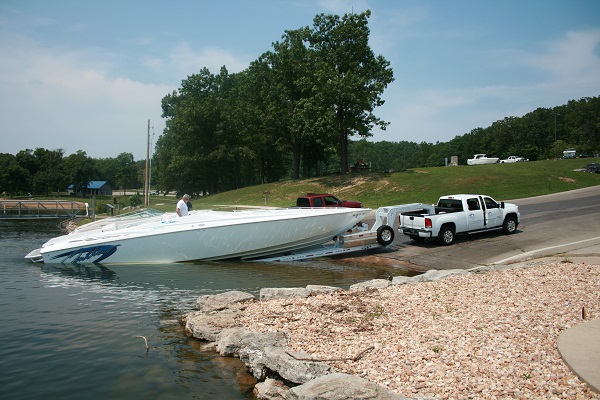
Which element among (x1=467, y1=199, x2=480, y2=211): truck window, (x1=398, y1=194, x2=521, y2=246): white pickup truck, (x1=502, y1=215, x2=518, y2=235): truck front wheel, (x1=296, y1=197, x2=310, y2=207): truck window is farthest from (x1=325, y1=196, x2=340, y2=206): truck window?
(x1=502, y1=215, x2=518, y2=235): truck front wheel

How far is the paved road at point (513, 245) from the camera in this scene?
15602 millimetres

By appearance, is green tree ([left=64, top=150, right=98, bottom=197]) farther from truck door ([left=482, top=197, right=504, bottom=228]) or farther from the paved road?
truck door ([left=482, top=197, right=504, bottom=228])

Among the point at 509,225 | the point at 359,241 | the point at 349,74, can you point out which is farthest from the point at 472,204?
the point at 349,74

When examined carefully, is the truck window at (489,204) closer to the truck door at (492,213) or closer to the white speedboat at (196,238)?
the truck door at (492,213)

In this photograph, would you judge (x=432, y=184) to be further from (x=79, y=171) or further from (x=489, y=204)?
(x=79, y=171)

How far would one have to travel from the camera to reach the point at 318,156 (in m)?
64.6

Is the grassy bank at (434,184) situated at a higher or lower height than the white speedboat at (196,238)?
higher

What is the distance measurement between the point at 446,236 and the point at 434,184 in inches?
966

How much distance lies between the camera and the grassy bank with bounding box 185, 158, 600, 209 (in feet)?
123

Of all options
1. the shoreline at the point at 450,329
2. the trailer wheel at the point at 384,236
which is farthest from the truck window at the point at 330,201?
the shoreline at the point at 450,329

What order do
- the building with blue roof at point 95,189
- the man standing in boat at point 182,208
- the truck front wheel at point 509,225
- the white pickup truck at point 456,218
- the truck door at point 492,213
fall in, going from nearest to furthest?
the man standing in boat at point 182,208
the white pickup truck at point 456,218
the truck door at point 492,213
the truck front wheel at point 509,225
the building with blue roof at point 95,189

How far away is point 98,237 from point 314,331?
452 inches

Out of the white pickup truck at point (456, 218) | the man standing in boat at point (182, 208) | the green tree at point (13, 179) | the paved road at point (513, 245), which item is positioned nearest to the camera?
the paved road at point (513, 245)

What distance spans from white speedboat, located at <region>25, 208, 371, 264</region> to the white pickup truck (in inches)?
109
